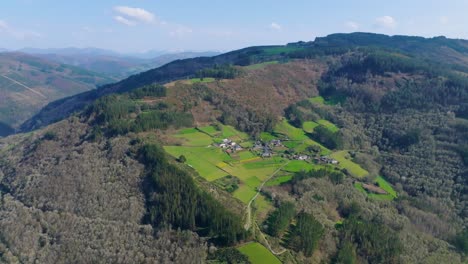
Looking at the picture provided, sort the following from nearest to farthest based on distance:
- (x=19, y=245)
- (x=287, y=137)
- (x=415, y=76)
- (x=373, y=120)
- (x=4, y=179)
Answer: (x=19, y=245), (x=4, y=179), (x=287, y=137), (x=373, y=120), (x=415, y=76)

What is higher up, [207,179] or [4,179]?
[207,179]

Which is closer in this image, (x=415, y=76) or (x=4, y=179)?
(x=4, y=179)

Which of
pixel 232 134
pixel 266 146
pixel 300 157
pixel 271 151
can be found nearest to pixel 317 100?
pixel 266 146

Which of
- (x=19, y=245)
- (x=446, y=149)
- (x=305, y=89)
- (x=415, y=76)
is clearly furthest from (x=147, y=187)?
(x=415, y=76)

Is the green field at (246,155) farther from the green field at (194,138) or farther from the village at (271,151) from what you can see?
the green field at (194,138)

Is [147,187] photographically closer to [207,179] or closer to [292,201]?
[207,179]

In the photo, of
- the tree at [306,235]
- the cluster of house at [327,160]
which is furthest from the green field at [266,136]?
the tree at [306,235]

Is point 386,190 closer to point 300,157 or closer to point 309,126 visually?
point 300,157

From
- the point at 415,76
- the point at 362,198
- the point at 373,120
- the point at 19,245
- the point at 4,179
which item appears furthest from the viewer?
the point at 415,76
